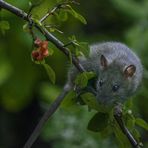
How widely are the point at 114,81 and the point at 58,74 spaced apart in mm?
2736

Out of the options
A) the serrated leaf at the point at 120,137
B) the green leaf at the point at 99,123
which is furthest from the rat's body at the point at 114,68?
the serrated leaf at the point at 120,137

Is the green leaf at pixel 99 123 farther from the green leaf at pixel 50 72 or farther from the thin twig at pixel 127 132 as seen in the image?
the green leaf at pixel 50 72

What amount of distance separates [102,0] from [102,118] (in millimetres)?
4580

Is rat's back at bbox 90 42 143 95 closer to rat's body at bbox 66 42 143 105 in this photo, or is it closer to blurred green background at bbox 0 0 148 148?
rat's body at bbox 66 42 143 105

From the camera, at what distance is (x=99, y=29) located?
7668mm

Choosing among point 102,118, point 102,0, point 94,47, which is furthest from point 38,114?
point 102,118

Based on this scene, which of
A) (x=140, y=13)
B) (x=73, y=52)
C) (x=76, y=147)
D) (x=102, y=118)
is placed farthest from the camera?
(x=140, y=13)

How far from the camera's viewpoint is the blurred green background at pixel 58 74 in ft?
18.8

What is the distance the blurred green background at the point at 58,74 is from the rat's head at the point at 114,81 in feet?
2.55

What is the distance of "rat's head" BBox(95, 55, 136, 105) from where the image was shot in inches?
157

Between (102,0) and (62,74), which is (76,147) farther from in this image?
(102,0)

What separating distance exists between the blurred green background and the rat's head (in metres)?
0.78

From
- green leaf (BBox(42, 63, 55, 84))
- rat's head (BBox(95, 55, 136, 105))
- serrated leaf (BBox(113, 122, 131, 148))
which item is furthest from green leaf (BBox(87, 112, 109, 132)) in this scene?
rat's head (BBox(95, 55, 136, 105))

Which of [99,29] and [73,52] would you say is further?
[99,29]
